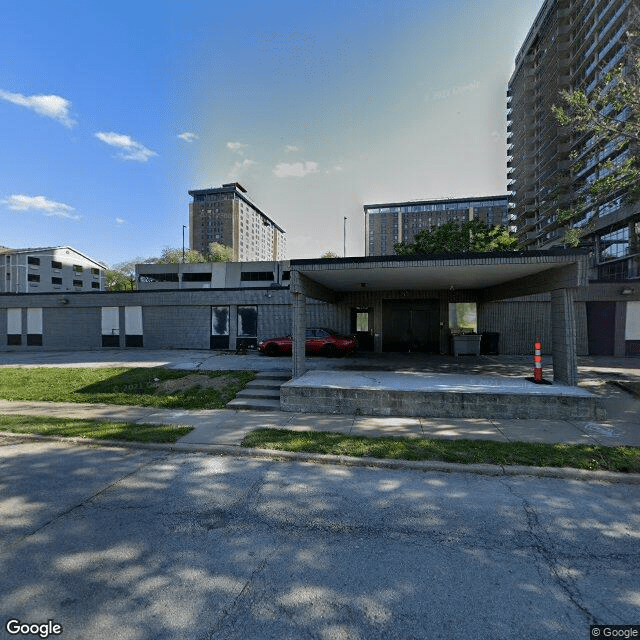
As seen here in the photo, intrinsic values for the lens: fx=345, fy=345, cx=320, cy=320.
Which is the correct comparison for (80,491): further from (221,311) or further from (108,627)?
(221,311)

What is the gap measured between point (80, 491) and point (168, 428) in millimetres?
2594

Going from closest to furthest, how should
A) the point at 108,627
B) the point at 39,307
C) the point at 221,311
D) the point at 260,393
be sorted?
the point at 108,627, the point at 260,393, the point at 221,311, the point at 39,307

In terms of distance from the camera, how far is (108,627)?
269 centimetres

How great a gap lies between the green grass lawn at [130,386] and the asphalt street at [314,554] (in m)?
4.30

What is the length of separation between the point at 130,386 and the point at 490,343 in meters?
15.7

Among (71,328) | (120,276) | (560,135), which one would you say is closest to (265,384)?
(71,328)

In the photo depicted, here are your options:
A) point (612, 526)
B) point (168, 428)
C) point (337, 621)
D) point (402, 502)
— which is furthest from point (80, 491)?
point (612, 526)

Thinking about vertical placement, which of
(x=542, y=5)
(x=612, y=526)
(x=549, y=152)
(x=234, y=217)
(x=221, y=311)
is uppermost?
(x=542, y=5)

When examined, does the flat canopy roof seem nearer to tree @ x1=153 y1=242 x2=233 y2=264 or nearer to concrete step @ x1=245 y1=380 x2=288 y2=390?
concrete step @ x1=245 y1=380 x2=288 y2=390

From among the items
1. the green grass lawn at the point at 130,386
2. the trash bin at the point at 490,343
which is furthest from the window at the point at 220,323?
the trash bin at the point at 490,343

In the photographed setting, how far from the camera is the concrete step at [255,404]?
9.02 metres

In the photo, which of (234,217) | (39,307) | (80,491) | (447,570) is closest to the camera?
(447,570)

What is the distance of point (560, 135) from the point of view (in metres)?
57.1

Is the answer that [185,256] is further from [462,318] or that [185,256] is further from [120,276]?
[462,318]
